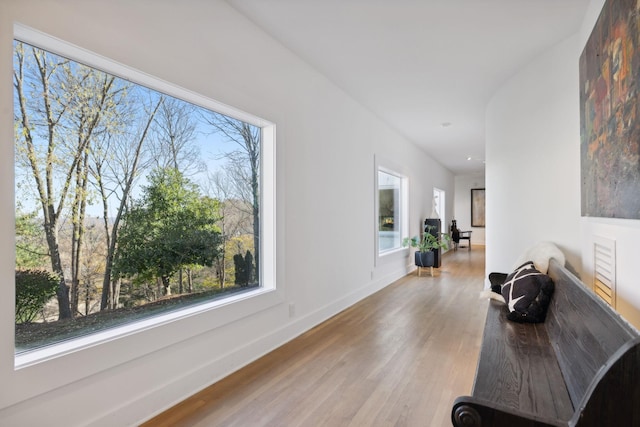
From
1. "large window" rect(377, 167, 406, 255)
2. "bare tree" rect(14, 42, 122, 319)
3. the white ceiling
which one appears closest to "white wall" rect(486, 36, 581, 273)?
the white ceiling

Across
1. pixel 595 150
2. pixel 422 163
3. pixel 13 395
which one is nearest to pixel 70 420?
pixel 13 395

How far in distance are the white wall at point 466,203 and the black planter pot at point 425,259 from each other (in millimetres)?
7292

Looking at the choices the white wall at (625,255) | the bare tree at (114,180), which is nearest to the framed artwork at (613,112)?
the white wall at (625,255)

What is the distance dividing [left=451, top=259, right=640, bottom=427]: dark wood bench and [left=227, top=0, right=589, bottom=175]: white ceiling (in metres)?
1.96

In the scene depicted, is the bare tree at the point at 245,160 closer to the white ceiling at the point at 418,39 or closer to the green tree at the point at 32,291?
the white ceiling at the point at 418,39

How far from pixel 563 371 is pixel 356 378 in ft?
4.30

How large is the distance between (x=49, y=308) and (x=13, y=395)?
0.38 m

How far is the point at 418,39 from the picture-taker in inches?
114

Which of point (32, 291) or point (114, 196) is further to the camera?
point (114, 196)

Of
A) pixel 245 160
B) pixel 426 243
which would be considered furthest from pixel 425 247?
pixel 245 160

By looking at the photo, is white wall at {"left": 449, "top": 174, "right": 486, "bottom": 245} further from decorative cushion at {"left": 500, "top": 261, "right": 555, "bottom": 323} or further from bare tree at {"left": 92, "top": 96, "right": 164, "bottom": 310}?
bare tree at {"left": 92, "top": 96, "right": 164, "bottom": 310}

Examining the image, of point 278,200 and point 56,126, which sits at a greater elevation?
point 56,126

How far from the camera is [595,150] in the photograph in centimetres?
211

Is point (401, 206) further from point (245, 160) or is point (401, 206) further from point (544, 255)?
point (245, 160)
